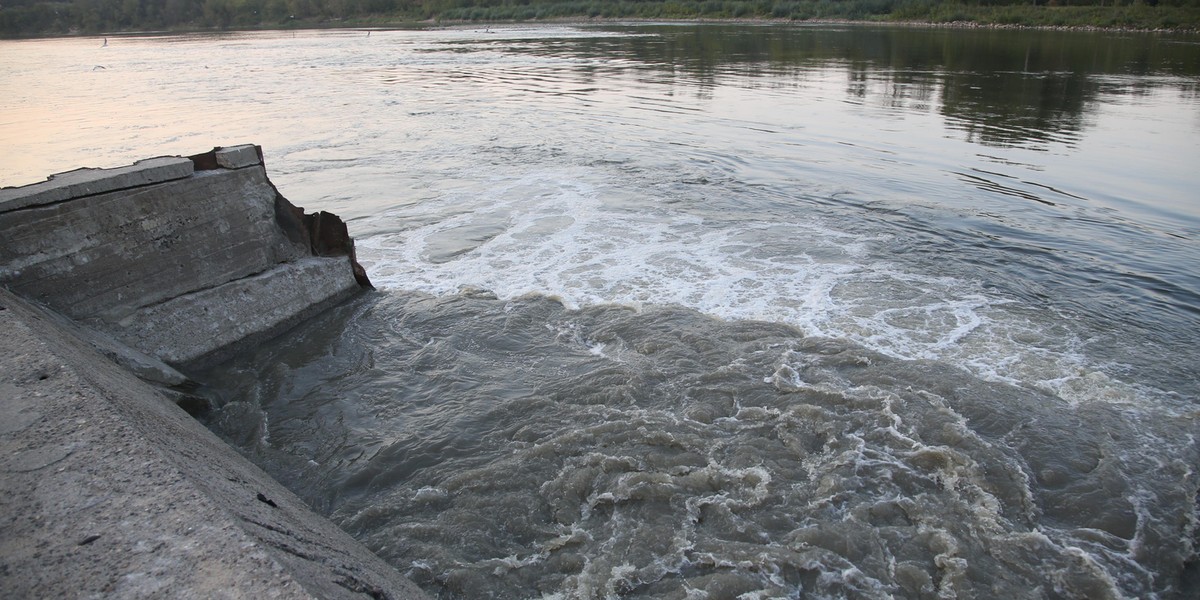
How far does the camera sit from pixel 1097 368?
19.9 ft

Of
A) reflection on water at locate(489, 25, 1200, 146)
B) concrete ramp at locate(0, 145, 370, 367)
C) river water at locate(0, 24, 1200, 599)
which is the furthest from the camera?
reflection on water at locate(489, 25, 1200, 146)

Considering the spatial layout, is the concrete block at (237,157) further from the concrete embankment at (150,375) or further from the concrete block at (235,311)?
the concrete block at (235,311)

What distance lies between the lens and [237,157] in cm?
691

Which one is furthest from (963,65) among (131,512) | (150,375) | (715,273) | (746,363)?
(131,512)

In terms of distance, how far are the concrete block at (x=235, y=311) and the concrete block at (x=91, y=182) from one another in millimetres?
1004

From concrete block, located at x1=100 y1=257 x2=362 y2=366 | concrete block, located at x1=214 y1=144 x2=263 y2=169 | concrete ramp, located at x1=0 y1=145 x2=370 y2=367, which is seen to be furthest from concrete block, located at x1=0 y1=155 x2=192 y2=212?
concrete block, located at x1=100 y1=257 x2=362 y2=366

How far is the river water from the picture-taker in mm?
4086

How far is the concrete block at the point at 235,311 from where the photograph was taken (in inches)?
237

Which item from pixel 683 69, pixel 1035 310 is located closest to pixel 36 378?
pixel 1035 310

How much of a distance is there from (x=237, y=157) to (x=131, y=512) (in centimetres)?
496

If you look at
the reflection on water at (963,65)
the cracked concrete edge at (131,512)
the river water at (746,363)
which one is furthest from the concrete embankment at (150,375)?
the reflection on water at (963,65)

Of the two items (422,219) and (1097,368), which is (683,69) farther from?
(1097,368)

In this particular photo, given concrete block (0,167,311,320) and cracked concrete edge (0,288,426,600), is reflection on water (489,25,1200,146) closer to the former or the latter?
concrete block (0,167,311,320)

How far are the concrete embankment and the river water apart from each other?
577 millimetres
